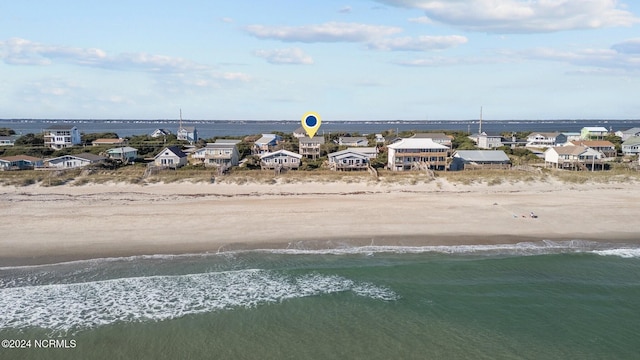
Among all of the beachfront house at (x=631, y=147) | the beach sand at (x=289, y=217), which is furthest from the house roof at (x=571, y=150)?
the beachfront house at (x=631, y=147)

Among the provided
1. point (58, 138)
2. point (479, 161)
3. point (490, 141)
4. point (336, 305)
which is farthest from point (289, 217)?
point (58, 138)

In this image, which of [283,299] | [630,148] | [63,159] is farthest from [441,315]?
[630,148]

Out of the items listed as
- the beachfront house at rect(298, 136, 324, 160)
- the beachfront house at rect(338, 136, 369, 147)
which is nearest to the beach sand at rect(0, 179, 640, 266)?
the beachfront house at rect(298, 136, 324, 160)

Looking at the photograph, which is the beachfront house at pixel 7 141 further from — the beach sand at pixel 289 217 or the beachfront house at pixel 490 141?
the beachfront house at pixel 490 141

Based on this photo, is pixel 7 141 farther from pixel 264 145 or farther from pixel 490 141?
pixel 490 141

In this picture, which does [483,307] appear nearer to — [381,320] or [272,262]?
[381,320]

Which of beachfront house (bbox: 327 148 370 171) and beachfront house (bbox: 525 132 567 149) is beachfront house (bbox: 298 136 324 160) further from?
beachfront house (bbox: 525 132 567 149)
